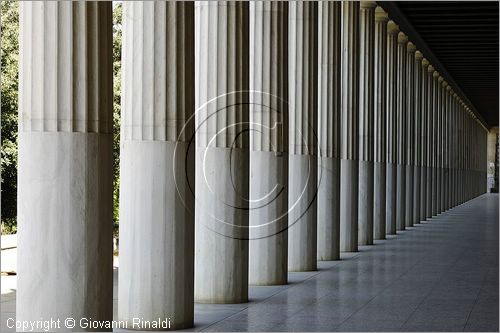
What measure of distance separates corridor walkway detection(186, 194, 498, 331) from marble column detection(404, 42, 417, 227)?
21226mm

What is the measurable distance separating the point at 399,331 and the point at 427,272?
12.3 meters

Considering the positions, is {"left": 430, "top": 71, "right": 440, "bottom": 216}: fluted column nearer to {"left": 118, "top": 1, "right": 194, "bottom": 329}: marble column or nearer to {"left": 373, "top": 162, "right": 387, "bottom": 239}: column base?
{"left": 373, "top": 162, "right": 387, "bottom": 239}: column base

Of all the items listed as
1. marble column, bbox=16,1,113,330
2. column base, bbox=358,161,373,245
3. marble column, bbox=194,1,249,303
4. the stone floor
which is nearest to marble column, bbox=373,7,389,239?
column base, bbox=358,161,373,245

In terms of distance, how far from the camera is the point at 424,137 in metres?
71.2

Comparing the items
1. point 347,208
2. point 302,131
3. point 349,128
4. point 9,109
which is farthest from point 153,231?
point 9,109

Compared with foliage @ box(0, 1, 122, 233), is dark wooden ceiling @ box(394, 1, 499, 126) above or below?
above

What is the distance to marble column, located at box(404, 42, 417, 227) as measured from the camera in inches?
2366

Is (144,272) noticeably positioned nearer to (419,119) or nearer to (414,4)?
(414,4)

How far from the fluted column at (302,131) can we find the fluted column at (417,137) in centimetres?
3373

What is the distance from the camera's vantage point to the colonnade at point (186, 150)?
1470 centimetres

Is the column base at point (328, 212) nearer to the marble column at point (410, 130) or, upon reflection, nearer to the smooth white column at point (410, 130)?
the marble column at point (410, 130)

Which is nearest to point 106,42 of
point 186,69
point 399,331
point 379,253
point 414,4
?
point 186,69

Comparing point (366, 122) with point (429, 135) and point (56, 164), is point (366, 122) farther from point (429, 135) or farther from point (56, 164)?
point (429, 135)

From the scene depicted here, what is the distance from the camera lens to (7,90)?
43.3 meters
